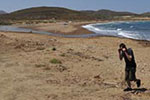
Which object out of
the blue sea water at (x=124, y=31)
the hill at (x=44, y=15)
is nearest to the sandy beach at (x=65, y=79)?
the blue sea water at (x=124, y=31)

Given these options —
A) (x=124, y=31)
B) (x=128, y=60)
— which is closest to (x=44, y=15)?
(x=124, y=31)

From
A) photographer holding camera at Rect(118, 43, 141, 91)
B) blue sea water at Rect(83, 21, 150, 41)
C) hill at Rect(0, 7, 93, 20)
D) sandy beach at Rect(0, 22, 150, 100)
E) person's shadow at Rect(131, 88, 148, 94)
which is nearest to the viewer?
sandy beach at Rect(0, 22, 150, 100)

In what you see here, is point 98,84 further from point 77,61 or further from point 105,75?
point 77,61

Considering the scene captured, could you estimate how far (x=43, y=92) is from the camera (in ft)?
30.9

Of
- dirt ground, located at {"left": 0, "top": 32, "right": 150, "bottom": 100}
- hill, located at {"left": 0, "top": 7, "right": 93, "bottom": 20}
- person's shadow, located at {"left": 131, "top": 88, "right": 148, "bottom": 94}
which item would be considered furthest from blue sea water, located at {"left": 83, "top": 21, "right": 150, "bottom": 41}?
hill, located at {"left": 0, "top": 7, "right": 93, "bottom": 20}

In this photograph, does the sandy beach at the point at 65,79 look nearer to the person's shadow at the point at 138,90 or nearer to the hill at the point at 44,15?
the person's shadow at the point at 138,90

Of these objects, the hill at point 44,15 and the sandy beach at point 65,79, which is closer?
the sandy beach at point 65,79

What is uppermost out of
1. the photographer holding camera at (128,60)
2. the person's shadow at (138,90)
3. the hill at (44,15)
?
the hill at (44,15)

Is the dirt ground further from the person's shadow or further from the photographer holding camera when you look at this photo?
the photographer holding camera

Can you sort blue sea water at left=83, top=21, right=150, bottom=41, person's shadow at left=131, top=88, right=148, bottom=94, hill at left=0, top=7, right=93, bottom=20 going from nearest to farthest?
person's shadow at left=131, top=88, right=148, bottom=94, blue sea water at left=83, top=21, right=150, bottom=41, hill at left=0, top=7, right=93, bottom=20

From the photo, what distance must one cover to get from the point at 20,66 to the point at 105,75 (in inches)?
154

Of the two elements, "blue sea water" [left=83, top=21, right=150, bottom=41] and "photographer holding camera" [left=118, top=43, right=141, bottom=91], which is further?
"blue sea water" [left=83, top=21, right=150, bottom=41]

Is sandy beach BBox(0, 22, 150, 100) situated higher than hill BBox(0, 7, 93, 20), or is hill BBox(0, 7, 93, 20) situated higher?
hill BBox(0, 7, 93, 20)

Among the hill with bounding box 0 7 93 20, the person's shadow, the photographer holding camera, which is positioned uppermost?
the hill with bounding box 0 7 93 20
